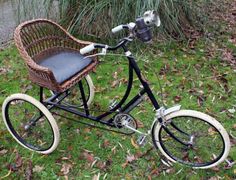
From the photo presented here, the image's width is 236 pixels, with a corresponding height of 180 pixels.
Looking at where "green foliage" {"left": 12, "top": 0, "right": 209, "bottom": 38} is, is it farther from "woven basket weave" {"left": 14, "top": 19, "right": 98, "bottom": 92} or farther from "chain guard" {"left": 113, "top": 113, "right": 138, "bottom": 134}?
"chain guard" {"left": 113, "top": 113, "right": 138, "bottom": 134}

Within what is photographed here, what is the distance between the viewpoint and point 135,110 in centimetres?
322

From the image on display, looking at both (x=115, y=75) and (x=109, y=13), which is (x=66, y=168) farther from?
(x=109, y=13)

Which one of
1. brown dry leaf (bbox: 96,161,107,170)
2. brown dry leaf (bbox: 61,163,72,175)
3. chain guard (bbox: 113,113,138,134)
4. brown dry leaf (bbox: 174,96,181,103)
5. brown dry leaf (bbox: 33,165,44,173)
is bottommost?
brown dry leaf (bbox: 96,161,107,170)

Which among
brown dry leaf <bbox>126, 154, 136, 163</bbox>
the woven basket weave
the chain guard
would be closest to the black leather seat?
the woven basket weave

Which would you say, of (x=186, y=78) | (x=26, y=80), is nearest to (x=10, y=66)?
(x=26, y=80)

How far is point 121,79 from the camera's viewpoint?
12.1 ft

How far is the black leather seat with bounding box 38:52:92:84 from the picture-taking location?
2.45m

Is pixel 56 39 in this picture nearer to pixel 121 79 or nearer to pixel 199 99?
pixel 121 79

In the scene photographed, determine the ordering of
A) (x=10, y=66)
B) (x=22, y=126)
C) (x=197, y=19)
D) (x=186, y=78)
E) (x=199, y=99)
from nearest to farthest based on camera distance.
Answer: (x=22, y=126) → (x=199, y=99) → (x=186, y=78) → (x=10, y=66) → (x=197, y=19)

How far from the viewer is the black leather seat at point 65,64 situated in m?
2.45

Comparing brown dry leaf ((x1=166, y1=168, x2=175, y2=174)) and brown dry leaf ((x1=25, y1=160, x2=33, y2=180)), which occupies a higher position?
brown dry leaf ((x1=25, y1=160, x2=33, y2=180))

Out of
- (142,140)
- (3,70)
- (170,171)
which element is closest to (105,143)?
(142,140)

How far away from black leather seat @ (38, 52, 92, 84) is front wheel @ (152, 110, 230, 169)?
2.48ft

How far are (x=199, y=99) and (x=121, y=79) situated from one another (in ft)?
3.02
